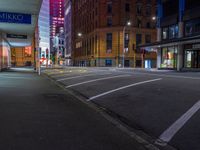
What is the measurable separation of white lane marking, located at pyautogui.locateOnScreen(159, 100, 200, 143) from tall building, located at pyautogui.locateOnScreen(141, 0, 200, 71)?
2699 cm

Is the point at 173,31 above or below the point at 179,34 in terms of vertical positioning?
above

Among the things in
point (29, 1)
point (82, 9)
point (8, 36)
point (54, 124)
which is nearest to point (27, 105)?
point (54, 124)

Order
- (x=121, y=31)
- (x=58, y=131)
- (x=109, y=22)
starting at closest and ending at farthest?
(x=58, y=131)
(x=121, y=31)
(x=109, y=22)

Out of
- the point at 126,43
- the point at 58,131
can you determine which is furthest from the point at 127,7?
the point at 58,131

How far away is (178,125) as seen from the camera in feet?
22.6

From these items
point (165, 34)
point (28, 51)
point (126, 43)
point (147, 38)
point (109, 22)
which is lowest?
point (28, 51)

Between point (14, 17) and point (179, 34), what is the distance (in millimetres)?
25120

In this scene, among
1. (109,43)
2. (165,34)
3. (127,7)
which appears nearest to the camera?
(165,34)

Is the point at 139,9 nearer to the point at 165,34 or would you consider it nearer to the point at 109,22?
the point at 109,22

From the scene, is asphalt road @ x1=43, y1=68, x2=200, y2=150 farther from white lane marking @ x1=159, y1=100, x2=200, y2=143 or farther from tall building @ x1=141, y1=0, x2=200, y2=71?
tall building @ x1=141, y1=0, x2=200, y2=71

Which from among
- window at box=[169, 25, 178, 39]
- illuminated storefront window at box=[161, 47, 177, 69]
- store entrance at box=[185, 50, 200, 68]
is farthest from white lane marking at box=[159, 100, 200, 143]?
window at box=[169, 25, 178, 39]

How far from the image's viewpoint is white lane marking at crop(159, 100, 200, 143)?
242 inches

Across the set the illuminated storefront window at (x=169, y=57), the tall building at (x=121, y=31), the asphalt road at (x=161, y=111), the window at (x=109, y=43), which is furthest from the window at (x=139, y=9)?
the asphalt road at (x=161, y=111)

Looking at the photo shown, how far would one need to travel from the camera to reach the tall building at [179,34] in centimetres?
3769
